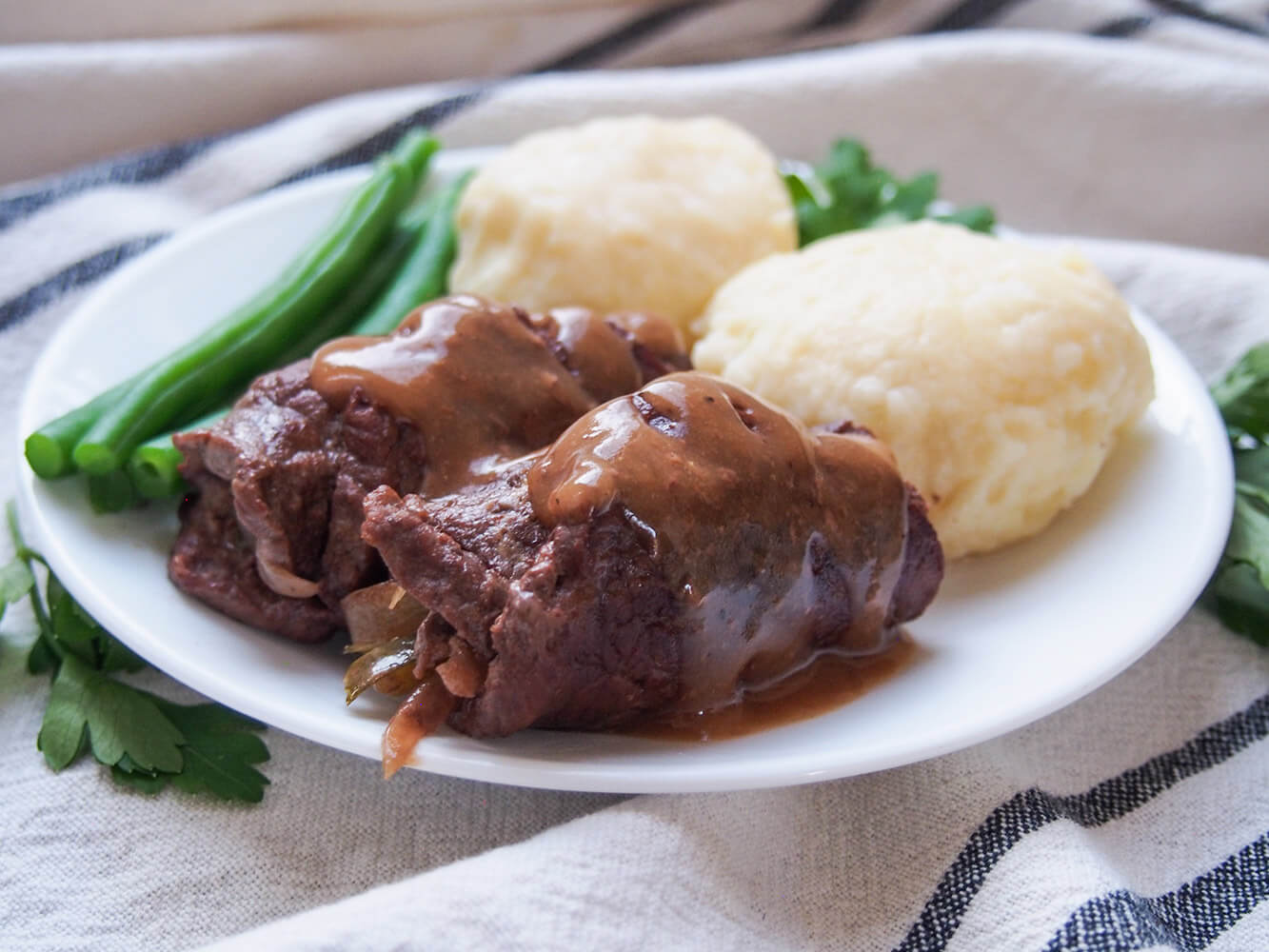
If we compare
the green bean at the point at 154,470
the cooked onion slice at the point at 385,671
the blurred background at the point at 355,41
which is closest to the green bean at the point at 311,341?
the green bean at the point at 154,470

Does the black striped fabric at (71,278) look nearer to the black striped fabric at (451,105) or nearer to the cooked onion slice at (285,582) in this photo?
the black striped fabric at (451,105)

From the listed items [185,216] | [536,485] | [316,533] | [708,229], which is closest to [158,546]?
[316,533]

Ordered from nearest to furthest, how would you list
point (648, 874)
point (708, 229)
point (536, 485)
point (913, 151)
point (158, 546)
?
point (648, 874), point (536, 485), point (158, 546), point (708, 229), point (913, 151)

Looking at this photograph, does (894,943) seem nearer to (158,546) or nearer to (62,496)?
(158,546)

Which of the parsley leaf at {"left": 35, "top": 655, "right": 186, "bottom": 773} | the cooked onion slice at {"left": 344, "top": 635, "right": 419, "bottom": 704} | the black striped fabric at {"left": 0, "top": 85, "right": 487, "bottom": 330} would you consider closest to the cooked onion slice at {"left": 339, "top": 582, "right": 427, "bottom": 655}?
the cooked onion slice at {"left": 344, "top": 635, "right": 419, "bottom": 704}

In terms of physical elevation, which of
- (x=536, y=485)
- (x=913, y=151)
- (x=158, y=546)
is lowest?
(x=913, y=151)

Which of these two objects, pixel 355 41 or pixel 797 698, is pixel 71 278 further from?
pixel 797 698

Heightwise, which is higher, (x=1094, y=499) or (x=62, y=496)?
(x=62, y=496)

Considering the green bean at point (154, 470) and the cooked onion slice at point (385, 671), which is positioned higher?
the green bean at point (154, 470)
